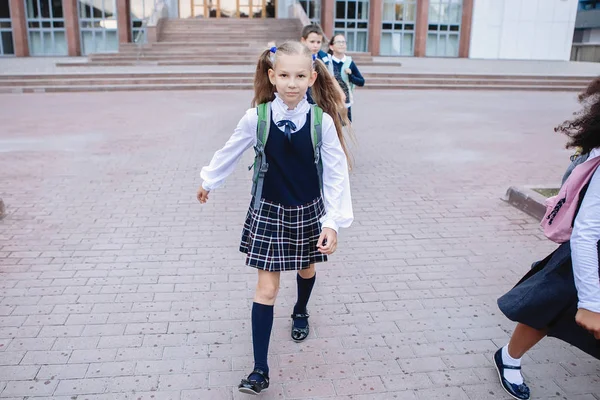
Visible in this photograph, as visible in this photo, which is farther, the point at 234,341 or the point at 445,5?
the point at 445,5

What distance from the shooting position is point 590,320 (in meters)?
2.23

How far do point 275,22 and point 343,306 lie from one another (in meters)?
25.5

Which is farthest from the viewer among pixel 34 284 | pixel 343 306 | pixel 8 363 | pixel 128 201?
pixel 128 201

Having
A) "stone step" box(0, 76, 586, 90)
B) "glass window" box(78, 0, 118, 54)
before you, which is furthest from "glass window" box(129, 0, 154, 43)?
"stone step" box(0, 76, 586, 90)

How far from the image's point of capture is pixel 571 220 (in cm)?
240

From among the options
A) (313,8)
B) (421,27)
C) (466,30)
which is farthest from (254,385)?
(466,30)

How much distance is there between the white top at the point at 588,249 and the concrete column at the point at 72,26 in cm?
2998

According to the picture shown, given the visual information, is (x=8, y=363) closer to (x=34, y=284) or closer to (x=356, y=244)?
(x=34, y=284)

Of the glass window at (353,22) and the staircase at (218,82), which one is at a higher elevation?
the glass window at (353,22)

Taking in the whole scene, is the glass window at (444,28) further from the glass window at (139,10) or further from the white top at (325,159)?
the white top at (325,159)

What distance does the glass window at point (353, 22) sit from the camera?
98.7 ft

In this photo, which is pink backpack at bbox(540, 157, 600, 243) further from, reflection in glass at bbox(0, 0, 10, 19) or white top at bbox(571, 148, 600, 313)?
reflection in glass at bbox(0, 0, 10, 19)

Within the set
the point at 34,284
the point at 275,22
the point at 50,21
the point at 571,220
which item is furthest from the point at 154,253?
the point at 50,21

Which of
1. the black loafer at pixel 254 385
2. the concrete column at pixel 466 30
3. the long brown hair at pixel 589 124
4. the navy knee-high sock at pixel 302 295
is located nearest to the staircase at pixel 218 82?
the concrete column at pixel 466 30
